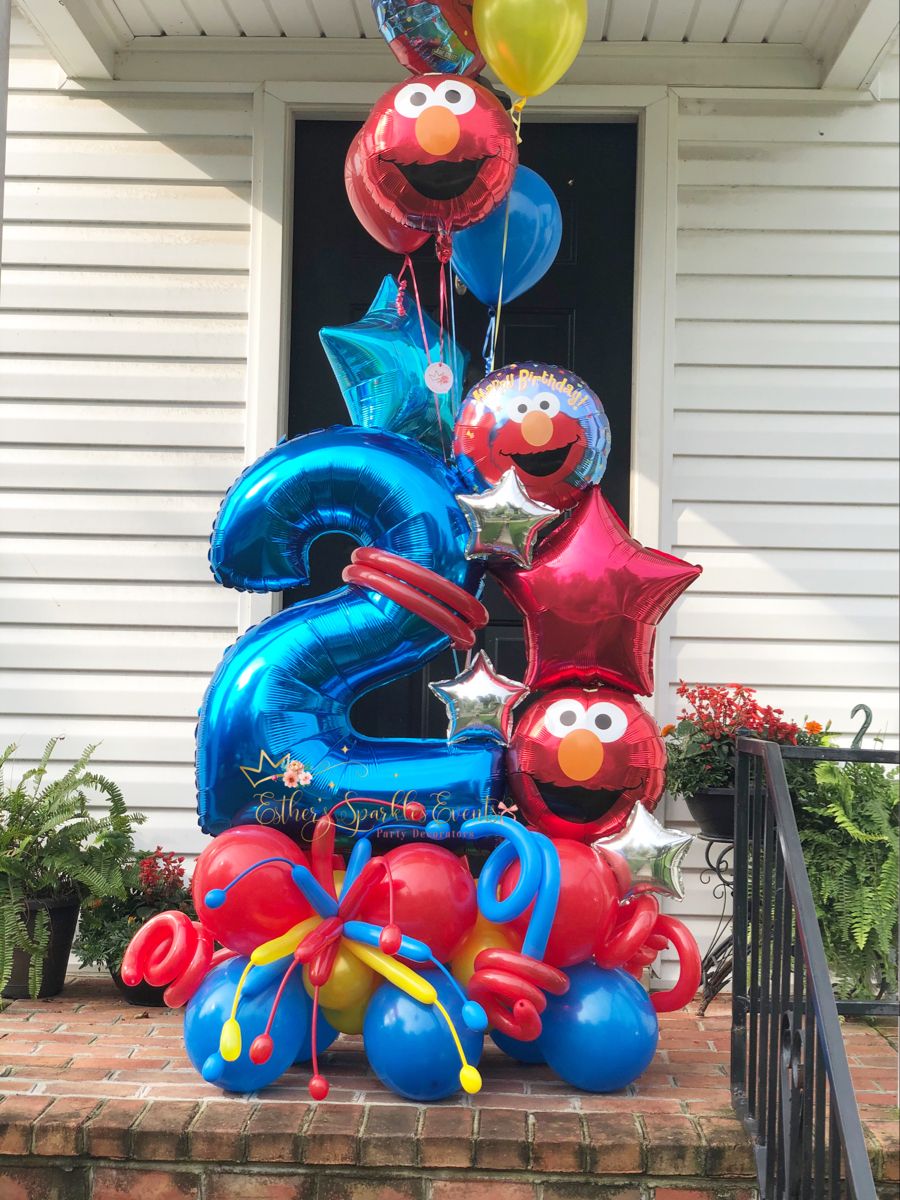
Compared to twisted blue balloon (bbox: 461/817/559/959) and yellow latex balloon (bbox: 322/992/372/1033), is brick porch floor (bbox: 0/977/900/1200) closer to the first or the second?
yellow latex balloon (bbox: 322/992/372/1033)

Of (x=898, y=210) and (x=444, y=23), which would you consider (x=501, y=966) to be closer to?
(x=444, y=23)

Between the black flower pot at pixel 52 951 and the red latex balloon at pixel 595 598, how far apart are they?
1.73 metres

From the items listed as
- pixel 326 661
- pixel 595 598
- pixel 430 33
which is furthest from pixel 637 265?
pixel 326 661

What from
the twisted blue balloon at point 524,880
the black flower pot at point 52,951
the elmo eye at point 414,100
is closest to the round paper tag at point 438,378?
the elmo eye at point 414,100

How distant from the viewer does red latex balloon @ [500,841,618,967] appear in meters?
2.59

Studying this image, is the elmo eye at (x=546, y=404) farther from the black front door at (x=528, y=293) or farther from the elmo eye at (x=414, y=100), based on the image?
the black front door at (x=528, y=293)

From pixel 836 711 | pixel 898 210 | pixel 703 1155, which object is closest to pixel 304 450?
pixel 703 1155

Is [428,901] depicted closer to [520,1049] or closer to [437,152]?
[520,1049]

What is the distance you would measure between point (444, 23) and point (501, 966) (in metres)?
2.26

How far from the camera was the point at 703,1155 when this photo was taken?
7.99 feet

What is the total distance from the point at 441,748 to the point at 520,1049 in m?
0.77

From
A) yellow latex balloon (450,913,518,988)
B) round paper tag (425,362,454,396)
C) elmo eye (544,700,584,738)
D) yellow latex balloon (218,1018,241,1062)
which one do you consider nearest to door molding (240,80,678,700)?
round paper tag (425,362,454,396)

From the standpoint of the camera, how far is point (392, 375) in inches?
Result: 118

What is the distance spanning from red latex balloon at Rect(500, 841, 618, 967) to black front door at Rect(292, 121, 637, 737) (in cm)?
148
